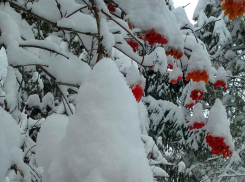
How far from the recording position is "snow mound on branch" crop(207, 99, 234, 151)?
245 centimetres

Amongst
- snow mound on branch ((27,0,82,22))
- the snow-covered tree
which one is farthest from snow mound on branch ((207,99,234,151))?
snow mound on branch ((27,0,82,22))

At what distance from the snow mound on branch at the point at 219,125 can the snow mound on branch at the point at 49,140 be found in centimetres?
194

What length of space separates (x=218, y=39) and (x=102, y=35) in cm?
573

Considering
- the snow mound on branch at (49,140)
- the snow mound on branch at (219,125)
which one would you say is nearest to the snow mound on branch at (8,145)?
Answer: the snow mound on branch at (49,140)

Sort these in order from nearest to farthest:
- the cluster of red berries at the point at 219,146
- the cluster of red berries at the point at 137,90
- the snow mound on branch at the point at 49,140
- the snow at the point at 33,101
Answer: the snow mound on branch at the point at 49,140, the cluster of red berries at the point at 137,90, the cluster of red berries at the point at 219,146, the snow at the point at 33,101

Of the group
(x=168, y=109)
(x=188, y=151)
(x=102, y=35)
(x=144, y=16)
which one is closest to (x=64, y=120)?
(x=102, y=35)

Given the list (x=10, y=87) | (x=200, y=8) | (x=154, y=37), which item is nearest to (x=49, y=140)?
(x=10, y=87)

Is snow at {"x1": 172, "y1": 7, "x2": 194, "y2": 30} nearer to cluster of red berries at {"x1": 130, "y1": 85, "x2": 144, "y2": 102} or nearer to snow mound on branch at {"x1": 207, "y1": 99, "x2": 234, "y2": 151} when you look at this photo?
cluster of red berries at {"x1": 130, "y1": 85, "x2": 144, "y2": 102}

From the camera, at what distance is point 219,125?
2.57 m

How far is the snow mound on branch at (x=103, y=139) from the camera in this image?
1.59 ft

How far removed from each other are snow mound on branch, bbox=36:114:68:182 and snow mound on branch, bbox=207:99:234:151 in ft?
6.35

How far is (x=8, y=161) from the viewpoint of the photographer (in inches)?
33.2

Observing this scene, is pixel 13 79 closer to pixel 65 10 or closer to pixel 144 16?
pixel 65 10

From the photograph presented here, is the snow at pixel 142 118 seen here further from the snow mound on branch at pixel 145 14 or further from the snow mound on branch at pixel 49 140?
the snow mound on branch at pixel 49 140
